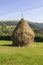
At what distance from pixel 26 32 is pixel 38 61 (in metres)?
16.8

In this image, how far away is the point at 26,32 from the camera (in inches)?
1620

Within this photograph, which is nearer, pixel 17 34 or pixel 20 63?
pixel 20 63

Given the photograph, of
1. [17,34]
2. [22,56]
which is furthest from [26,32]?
[22,56]

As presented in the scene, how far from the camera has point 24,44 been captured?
1593 inches

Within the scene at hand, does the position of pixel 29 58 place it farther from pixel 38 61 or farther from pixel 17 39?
pixel 17 39

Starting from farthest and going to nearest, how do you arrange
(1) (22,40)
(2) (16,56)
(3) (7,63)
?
(1) (22,40) < (2) (16,56) < (3) (7,63)

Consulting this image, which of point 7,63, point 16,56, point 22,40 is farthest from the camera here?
point 22,40

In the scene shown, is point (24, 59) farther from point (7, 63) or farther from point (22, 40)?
point (22, 40)

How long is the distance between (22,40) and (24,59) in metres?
15.3

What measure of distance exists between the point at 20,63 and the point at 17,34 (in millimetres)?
16949

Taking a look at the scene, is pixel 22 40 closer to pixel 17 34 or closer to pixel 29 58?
pixel 17 34

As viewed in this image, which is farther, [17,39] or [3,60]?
[17,39]

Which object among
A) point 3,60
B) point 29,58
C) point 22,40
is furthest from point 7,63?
point 22,40

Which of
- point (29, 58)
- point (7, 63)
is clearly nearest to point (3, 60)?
point (7, 63)
